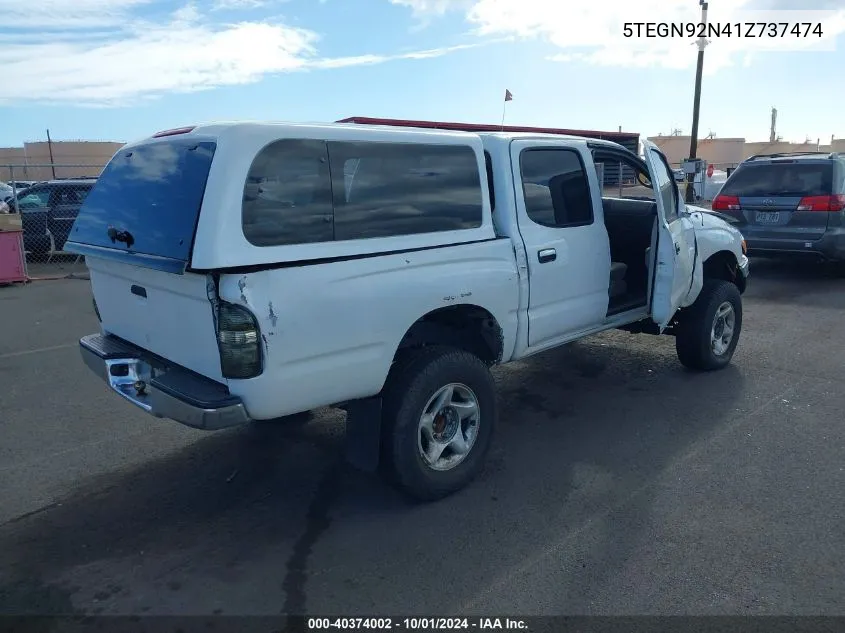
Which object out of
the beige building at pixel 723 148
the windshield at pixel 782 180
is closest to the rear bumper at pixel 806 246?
the windshield at pixel 782 180

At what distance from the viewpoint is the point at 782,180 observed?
10.3 meters

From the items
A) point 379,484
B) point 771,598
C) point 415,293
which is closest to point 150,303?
point 415,293

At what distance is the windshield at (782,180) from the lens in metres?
9.93

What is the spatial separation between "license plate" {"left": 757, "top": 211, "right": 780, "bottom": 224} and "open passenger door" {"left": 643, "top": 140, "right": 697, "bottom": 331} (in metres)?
5.52

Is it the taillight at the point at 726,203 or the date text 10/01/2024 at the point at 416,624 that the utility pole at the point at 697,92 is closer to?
the taillight at the point at 726,203

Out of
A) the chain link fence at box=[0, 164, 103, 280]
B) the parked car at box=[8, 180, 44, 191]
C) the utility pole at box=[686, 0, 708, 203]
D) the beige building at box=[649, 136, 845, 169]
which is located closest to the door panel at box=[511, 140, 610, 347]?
the chain link fence at box=[0, 164, 103, 280]

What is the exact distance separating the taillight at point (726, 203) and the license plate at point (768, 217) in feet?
1.15

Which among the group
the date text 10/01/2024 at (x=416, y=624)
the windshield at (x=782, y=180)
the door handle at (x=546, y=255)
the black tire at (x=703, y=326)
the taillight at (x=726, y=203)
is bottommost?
the date text 10/01/2024 at (x=416, y=624)

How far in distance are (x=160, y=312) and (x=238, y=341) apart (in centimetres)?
75

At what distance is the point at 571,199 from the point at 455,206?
4.01 feet

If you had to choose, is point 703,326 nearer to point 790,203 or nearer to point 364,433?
point 364,433

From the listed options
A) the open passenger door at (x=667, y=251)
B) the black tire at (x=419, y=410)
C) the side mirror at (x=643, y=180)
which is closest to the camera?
the black tire at (x=419, y=410)

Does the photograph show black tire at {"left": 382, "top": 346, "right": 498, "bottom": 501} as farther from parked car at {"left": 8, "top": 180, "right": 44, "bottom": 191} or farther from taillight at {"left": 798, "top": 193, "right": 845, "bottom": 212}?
parked car at {"left": 8, "top": 180, "right": 44, "bottom": 191}

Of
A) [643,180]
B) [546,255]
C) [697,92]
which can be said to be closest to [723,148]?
[697,92]
